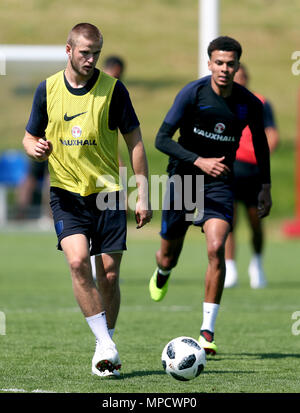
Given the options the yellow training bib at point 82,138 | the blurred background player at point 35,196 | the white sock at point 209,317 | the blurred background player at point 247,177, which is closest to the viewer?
the yellow training bib at point 82,138

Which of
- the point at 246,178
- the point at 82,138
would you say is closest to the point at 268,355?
the point at 82,138

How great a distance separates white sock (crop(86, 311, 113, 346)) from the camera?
6121 millimetres

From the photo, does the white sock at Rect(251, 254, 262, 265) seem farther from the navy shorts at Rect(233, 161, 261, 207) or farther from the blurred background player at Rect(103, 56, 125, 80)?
the blurred background player at Rect(103, 56, 125, 80)

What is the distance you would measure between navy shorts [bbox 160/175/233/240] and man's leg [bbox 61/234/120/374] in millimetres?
1747

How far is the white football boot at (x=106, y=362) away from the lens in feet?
19.8

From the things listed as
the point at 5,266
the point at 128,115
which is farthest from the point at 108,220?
the point at 5,266

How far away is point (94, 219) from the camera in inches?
253

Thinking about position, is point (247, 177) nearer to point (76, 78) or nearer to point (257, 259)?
point (257, 259)

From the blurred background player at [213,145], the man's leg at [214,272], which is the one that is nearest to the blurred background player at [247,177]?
the blurred background player at [213,145]

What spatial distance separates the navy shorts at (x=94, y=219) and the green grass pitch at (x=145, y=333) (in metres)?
0.87

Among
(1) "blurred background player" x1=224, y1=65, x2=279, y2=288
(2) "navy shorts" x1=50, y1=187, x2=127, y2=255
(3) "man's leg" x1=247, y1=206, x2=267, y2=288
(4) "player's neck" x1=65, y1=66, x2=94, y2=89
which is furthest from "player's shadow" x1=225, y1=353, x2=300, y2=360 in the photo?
(3) "man's leg" x1=247, y1=206, x2=267, y2=288

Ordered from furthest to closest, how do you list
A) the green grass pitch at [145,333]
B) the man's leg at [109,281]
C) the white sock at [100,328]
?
the man's leg at [109,281]
the white sock at [100,328]
the green grass pitch at [145,333]

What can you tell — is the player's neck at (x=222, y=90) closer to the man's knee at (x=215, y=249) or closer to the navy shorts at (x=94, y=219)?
the man's knee at (x=215, y=249)

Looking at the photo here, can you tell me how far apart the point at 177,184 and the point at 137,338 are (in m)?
1.35
